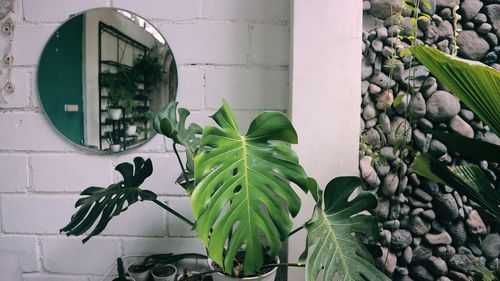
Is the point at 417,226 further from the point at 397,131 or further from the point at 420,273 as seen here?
the point at 397,131

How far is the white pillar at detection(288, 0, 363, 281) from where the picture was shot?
112 cm

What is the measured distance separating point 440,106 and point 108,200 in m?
1.07

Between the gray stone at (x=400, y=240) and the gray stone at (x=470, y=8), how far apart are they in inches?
30.5

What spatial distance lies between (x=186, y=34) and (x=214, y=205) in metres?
0.76

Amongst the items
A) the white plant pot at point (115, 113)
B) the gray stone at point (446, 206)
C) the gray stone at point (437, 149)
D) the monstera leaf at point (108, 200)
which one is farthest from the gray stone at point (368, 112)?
the white plant pot at point (115, 113)

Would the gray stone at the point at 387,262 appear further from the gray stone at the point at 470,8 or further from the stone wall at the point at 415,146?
the gray stone at the point at 470,8

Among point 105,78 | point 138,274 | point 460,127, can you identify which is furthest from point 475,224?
point 105,78

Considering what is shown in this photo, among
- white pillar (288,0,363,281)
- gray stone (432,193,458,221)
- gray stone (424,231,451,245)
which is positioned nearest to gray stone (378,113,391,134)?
white pillar (288,0,363,281)

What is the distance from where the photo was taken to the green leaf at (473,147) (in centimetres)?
79

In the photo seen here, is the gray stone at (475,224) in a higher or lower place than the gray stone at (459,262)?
higher

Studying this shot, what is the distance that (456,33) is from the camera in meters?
1.19

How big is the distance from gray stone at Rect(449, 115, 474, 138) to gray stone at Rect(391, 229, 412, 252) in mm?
385

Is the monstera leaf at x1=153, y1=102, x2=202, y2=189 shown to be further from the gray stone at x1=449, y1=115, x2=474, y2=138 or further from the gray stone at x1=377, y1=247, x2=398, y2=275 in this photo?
the gray stone at x1=449, y1=115, x2=474, y2=138

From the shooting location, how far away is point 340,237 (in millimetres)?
778
